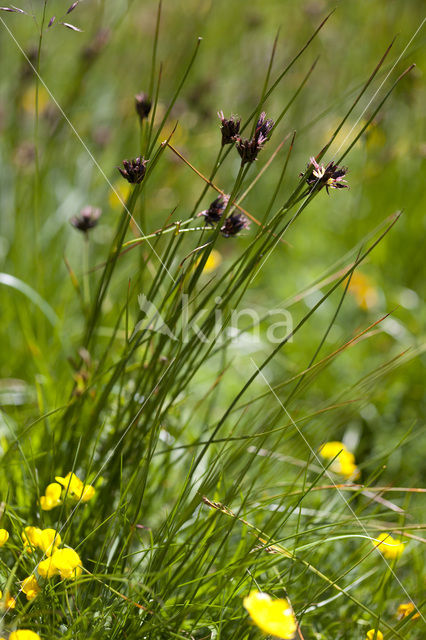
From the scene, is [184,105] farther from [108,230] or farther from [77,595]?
[77,595]

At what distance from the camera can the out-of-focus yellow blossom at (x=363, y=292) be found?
198cm

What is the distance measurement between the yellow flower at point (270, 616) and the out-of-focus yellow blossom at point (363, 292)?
4.72 ft

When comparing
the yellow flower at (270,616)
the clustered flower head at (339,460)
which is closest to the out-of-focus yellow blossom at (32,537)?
the yellow flower at (270,616)

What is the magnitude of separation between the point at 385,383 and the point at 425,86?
182 cm

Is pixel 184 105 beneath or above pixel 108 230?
above

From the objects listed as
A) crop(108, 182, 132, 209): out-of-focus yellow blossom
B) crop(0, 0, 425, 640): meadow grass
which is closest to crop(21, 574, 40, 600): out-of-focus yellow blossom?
crop(0, 0, 425, 640): meadow grass

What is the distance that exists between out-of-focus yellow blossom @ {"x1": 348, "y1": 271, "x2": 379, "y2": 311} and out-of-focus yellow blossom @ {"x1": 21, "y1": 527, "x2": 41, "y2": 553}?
141cm

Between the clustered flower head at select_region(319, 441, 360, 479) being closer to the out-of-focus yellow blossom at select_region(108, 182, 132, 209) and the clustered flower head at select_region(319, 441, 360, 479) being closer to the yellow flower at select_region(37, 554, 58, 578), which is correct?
the yellow flower at select_region(37, 554, 58, 578)

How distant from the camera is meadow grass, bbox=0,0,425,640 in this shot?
0.83 m

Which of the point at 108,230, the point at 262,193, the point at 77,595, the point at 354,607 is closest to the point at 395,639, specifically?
the point at 354,607

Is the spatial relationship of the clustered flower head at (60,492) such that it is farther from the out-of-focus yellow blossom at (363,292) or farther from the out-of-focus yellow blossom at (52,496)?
the out-of-focus yellow blossom at (363,292)

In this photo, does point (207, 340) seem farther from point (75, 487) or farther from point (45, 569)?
point (45, 569)

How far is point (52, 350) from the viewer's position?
1521mm

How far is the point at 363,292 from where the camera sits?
1.99 meters
